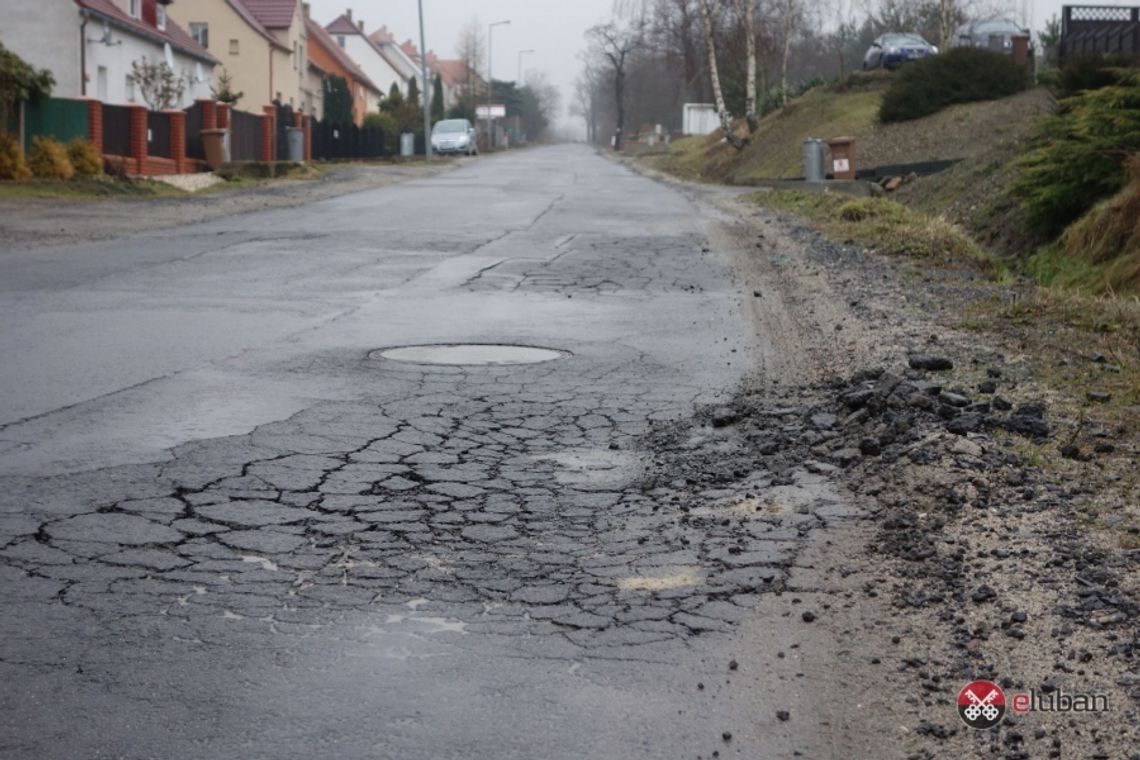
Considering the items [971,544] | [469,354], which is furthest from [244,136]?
[971,544]

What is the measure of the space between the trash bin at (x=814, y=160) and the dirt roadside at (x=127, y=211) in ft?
33.2

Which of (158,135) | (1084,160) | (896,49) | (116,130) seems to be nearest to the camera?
(1084,160)

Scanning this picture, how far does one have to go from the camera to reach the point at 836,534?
4.90 m

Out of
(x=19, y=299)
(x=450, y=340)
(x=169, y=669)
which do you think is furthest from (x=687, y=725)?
(x=19, y=299)

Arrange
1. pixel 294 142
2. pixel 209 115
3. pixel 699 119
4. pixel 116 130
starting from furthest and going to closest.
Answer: pixel 699 119
pixel 294 142
pixel 209 115
pixel 116 130

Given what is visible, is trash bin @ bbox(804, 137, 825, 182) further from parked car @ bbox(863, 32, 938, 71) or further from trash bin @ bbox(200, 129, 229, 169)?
trash bin @ bbox(200, 129, 229, 169)

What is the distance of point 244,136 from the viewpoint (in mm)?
39062

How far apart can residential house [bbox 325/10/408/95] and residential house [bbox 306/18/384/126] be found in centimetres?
1449

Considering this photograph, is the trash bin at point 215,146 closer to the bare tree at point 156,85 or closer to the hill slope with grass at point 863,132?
the bare tree at point 156,85

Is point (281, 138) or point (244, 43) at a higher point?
point (244, 43)

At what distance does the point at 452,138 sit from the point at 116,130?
39.2m

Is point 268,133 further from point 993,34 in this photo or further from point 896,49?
point 993,34

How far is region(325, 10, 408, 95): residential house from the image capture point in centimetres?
11038

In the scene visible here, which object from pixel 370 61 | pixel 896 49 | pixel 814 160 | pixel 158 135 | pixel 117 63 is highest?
pixel 370 61
